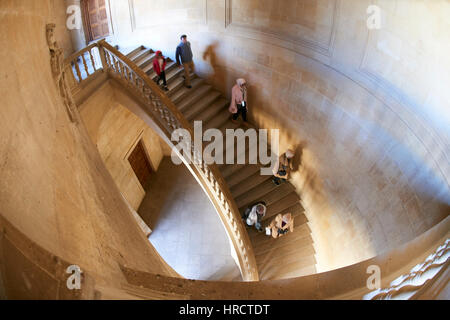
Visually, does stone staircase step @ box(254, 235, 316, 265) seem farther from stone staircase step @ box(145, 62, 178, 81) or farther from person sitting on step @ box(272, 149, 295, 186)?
stone staircase step @ box(145, 62, 178, 81)

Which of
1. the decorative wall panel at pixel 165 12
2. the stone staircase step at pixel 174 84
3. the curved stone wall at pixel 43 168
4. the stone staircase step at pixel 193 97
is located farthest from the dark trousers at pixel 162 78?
the curved stone wall at pixel 43 168

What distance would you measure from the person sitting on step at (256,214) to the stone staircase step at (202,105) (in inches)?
113

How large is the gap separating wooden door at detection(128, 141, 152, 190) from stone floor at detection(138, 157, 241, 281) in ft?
0.88

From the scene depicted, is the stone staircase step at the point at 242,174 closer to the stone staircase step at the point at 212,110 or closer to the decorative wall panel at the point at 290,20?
the stone staircase step at the point at 212,110

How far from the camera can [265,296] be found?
3.00 metres

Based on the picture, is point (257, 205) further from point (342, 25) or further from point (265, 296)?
point (265, 296)

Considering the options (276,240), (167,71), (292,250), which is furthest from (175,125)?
(292,250)

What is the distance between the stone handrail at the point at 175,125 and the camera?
7.23 m

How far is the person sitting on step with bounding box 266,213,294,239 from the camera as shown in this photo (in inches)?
307

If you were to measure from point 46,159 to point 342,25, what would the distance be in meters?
5.32
